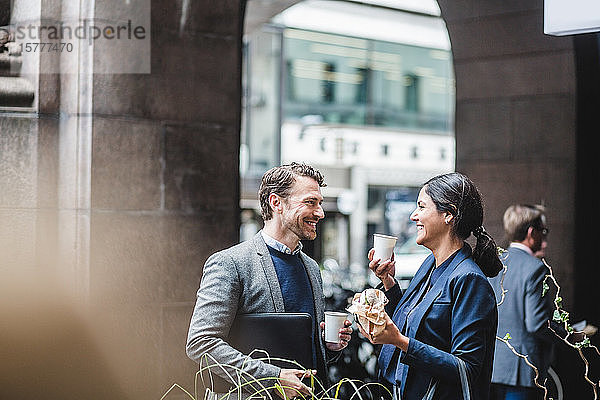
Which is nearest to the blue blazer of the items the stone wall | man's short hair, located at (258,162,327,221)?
man's short hair, located at (258,162,327,221)

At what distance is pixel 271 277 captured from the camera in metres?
3.13

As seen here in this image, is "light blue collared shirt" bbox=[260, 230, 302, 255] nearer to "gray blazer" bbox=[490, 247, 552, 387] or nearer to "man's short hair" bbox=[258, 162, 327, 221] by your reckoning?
"man's short hair" bbox=[258, 162, 327, 221]

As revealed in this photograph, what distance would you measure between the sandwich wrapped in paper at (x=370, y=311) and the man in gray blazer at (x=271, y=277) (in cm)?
36

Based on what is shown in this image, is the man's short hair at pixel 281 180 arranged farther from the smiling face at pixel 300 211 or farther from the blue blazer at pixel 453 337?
the blue blazer at pixel 453 337

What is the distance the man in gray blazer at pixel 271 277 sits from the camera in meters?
3.01

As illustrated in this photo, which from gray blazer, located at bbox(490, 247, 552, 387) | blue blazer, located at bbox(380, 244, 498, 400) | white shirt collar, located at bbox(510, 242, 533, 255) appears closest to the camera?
blue blazer, located at bbox(380, 244, 498, 400)

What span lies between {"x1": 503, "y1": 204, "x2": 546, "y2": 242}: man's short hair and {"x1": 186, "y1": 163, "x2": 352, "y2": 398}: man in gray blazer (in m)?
1.95

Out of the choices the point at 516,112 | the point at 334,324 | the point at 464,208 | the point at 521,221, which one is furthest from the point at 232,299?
the point at 516,112

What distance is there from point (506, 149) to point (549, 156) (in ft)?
0.92

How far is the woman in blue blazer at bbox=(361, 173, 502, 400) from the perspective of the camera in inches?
109

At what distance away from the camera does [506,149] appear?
5.84 meters

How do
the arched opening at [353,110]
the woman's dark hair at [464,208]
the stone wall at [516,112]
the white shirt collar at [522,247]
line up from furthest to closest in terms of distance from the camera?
the arched opening at [353,110] < the stone wall at [516,112] < the white shirt collar at [522,247] < the woman's dark hair at [464,208]

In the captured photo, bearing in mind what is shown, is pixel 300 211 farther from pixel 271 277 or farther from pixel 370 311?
pixel 370 311

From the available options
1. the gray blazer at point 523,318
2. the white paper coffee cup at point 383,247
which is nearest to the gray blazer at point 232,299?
the white paper coffee cup at point 383,247
